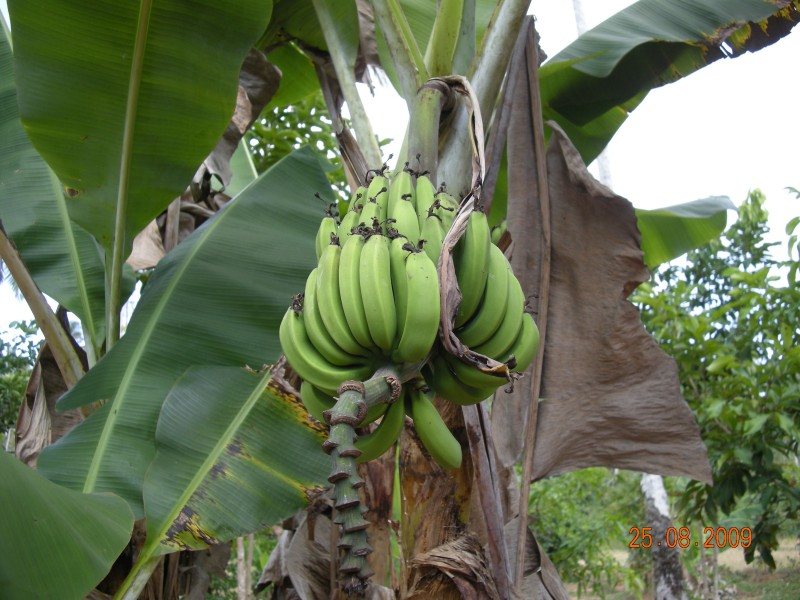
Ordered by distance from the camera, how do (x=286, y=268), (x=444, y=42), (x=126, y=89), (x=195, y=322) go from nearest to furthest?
1. (x=444, y=42)
2. (x=126, y=89)
3. (x=195, y=322)
4. (x=286, y=268)

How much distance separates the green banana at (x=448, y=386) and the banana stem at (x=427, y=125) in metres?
0.38

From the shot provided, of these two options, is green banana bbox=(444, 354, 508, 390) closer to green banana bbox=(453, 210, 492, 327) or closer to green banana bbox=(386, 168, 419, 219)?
green banana bbox=(453, 210, 492, 327)

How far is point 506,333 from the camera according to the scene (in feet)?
3.73

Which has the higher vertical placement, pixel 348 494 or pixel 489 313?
pixel 489 313

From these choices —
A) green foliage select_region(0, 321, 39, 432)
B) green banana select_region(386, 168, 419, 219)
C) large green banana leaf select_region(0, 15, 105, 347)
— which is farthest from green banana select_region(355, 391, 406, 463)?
green foliage select_region(0, 321, 39, 432)

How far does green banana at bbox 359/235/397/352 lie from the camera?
3.15 ft

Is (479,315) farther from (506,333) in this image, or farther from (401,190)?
(401,190)

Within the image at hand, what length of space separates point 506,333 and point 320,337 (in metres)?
0.32

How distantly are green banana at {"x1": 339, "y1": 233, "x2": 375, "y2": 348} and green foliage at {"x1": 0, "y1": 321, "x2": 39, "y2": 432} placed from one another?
159 inches

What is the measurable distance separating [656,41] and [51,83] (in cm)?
167

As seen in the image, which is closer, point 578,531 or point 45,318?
point 45,318
